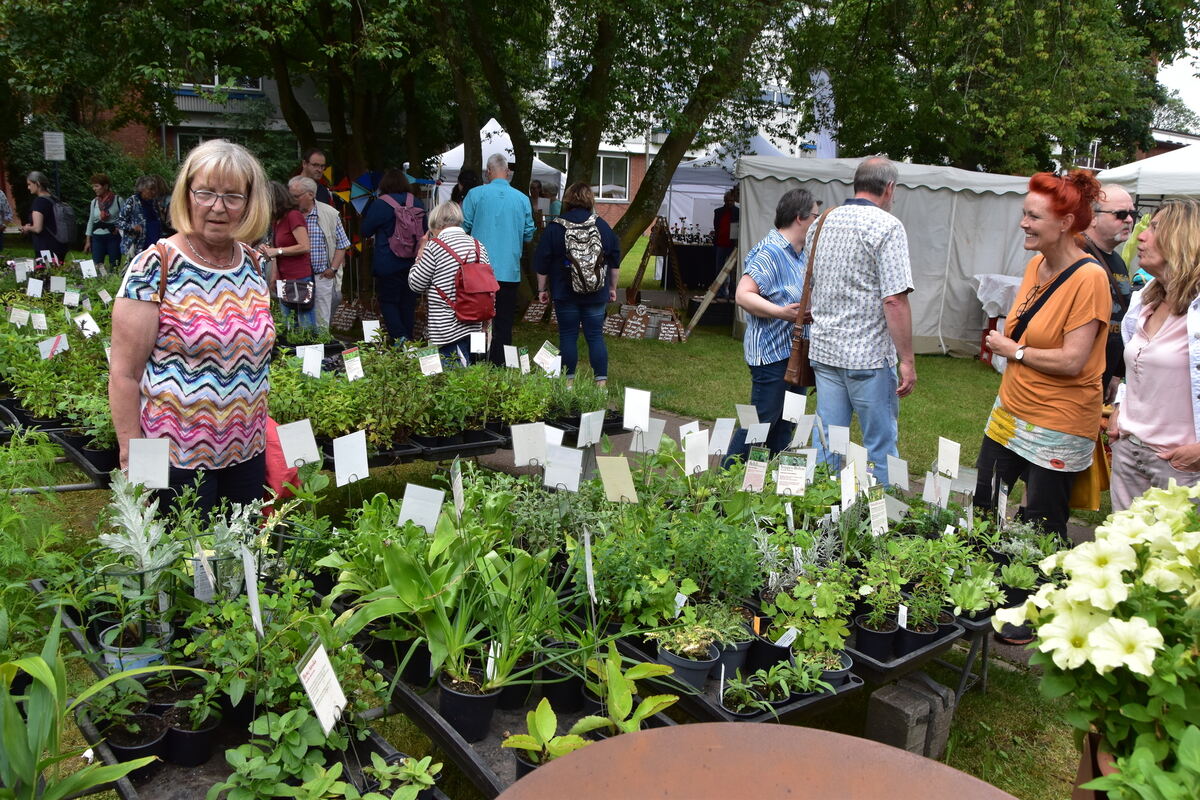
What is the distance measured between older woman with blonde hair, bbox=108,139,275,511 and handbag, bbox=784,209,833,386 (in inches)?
100

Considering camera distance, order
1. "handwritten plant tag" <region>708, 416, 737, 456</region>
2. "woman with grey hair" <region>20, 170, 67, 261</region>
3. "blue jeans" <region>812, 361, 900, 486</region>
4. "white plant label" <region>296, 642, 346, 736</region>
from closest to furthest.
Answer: "white plant label" <region>296, 642, 346, 736</region> → "handwritten plant tag" <region>708, 416, 737, 456</region> → "blue jeans" <region>812, 361, 900, 486</region> → "woman with grey hair" <region>20, 170, 67, 261</region>

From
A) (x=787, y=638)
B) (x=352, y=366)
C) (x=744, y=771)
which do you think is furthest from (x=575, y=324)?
(x=744, y=771)

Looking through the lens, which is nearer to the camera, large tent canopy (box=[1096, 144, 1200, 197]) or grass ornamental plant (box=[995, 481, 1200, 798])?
grass ornamental plant (box=[995, 481, 1200, 798])

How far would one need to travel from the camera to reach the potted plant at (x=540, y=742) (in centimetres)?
185

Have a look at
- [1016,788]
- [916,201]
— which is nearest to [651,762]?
[1016,788]

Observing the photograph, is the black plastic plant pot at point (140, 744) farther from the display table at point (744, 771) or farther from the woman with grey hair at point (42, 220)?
the woman with grey hair at point (42, 220)

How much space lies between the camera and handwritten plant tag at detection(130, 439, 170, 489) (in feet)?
7.70

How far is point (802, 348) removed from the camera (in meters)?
4.39

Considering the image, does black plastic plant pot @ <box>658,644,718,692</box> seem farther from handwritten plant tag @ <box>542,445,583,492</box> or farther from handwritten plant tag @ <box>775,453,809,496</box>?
handwritten plant tag @ <box>775,453,809,496</box>

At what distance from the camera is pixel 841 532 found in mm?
3010

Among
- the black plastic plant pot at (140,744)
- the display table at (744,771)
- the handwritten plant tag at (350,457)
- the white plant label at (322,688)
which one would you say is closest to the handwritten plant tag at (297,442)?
the handwritten plant tag at (350,457)

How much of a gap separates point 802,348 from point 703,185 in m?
15.5

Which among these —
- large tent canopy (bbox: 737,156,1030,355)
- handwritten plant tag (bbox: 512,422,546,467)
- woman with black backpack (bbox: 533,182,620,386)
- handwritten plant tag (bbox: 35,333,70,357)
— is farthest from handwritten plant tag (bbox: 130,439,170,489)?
large tent canopy (bbox: 737,156,1030,355)

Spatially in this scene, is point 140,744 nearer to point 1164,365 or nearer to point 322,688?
point 322,688
